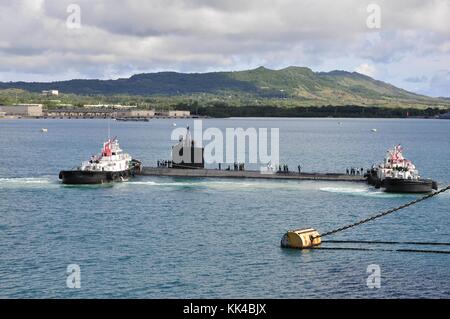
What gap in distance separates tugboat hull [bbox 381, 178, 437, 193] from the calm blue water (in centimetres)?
162

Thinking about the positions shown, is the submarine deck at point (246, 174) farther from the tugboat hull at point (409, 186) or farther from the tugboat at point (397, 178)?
the tugboat hull at point (409, 186)

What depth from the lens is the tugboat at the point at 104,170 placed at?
94.1 meters

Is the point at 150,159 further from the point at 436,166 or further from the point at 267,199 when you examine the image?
the point at 267,199

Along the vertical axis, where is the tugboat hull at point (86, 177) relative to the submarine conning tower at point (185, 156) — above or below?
below

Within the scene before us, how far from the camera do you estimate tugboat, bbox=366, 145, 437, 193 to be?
282ft

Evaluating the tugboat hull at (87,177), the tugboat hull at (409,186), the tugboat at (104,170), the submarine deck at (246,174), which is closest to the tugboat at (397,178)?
the tugboat hull at (409,186)

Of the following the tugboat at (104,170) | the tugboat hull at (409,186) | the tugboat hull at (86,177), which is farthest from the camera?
the tugboat at (104,170)

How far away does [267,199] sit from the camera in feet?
270

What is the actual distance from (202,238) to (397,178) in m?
36.4


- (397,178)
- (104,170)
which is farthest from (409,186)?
(104,170)

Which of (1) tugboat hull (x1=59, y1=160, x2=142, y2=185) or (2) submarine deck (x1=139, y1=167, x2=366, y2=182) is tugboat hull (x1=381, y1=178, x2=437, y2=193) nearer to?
(2) submarine deck (x1=139, y1=167, x2=366, y2=182)

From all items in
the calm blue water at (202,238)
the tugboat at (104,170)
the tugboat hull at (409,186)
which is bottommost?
the calm blue water at (202,238)

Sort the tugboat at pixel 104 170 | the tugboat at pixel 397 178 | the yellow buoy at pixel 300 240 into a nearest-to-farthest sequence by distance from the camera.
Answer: the yellow buoy at pixel 300 240 → the tugboat at pixel 397 178 → the tugboat at pixel 104 170

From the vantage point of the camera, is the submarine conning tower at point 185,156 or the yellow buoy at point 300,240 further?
the submarine conning tower at point 185,156
